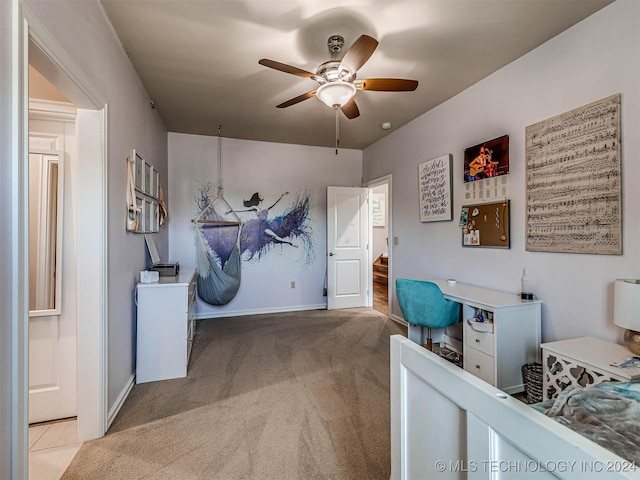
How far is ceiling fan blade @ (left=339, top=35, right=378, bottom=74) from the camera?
5.29 ft

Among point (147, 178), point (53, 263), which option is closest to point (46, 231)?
point (53, 263)

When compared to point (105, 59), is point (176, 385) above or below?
below

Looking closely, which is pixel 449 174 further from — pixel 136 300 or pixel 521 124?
pixel 136 300

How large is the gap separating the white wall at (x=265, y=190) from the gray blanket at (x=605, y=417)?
12.5 ft

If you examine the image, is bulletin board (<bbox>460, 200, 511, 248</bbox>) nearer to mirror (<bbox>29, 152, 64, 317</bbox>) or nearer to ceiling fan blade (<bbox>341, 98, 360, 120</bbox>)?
ceiling fan blade (<bbox>341, 98, 360, 120</bbox>)

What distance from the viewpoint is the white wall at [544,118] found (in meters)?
1.70

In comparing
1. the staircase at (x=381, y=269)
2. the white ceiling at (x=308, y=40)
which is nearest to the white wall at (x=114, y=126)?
the white ceiling at (x=308, y=40)

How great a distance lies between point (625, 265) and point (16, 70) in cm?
287

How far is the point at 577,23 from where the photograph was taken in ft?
6.31

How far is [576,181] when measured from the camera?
6.37 feet

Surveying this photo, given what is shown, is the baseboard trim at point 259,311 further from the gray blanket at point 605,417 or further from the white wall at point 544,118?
the gray blanket at point 605,417

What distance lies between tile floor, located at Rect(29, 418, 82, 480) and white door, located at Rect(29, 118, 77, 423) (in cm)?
8

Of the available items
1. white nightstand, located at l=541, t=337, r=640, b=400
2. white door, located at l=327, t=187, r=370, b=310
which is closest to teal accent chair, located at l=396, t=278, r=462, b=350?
white nightstand, located at l=541, t=337, r=640, b=400

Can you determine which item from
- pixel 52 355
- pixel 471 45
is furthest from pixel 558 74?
pixel 52 355
